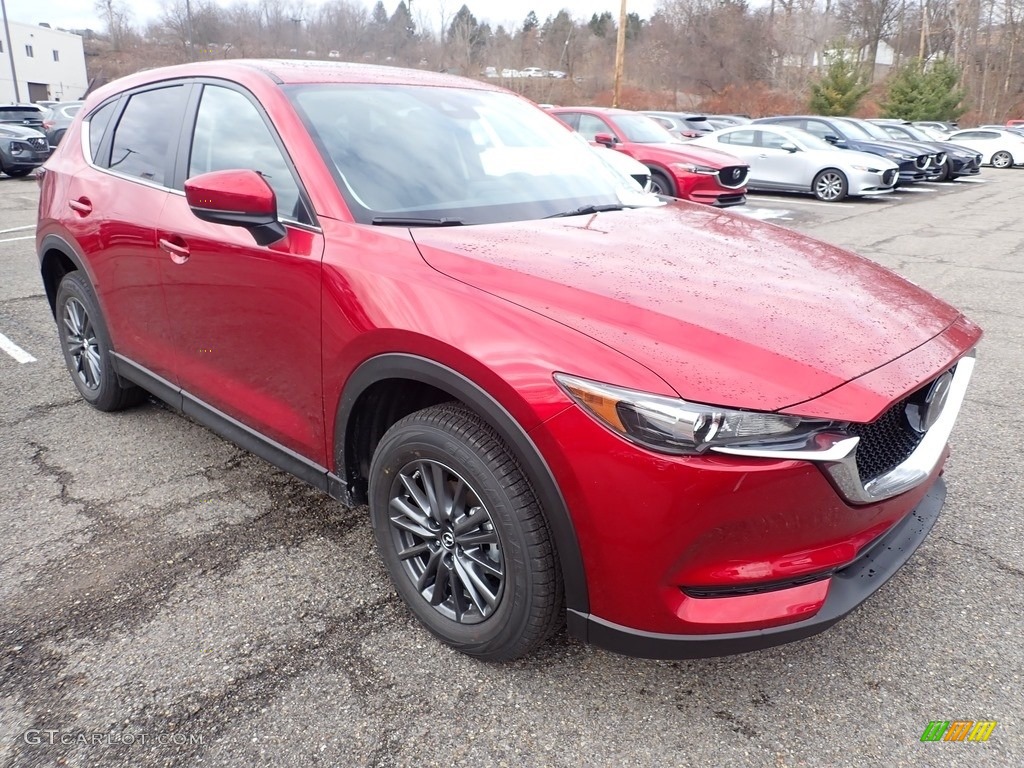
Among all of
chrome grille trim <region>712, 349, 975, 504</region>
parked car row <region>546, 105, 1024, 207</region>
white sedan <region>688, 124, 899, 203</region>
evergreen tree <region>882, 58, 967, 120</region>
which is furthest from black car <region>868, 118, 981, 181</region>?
chrome grille trim <region>712, 349, 975, 504</region>

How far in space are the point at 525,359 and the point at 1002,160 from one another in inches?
1166

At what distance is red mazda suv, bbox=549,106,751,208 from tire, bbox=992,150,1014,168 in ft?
62.4

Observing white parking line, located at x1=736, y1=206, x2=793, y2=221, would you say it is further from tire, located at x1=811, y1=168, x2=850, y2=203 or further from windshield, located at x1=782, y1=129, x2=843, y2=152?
windshield, located at x1=782, y1=129, x2=843, y2=152

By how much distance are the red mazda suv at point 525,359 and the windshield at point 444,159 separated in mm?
12

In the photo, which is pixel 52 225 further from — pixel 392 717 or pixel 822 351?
pixel 822 351

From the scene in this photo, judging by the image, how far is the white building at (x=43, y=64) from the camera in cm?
6291

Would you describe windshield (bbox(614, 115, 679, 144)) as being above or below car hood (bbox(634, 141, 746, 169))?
above

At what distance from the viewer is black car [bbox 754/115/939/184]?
54.5 ft

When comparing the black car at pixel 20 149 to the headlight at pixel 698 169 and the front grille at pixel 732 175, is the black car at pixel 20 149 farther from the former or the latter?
the front grille at pixel 732 175

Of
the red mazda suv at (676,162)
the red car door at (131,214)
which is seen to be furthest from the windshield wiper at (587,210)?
the red mazda suv at (676,162)

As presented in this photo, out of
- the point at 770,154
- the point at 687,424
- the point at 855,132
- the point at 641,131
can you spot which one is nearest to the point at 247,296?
the point at 687,424

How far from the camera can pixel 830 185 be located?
48.1 feet

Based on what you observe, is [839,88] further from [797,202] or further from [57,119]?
[57,119]

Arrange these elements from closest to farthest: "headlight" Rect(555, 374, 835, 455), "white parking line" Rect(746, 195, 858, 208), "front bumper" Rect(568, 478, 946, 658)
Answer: "headlight" Rect(555, 374, 835, 455)
"front bumper" Rect(568, 478, 946, 658)
"white parking line" Rect(746, 195, 858, 208)
